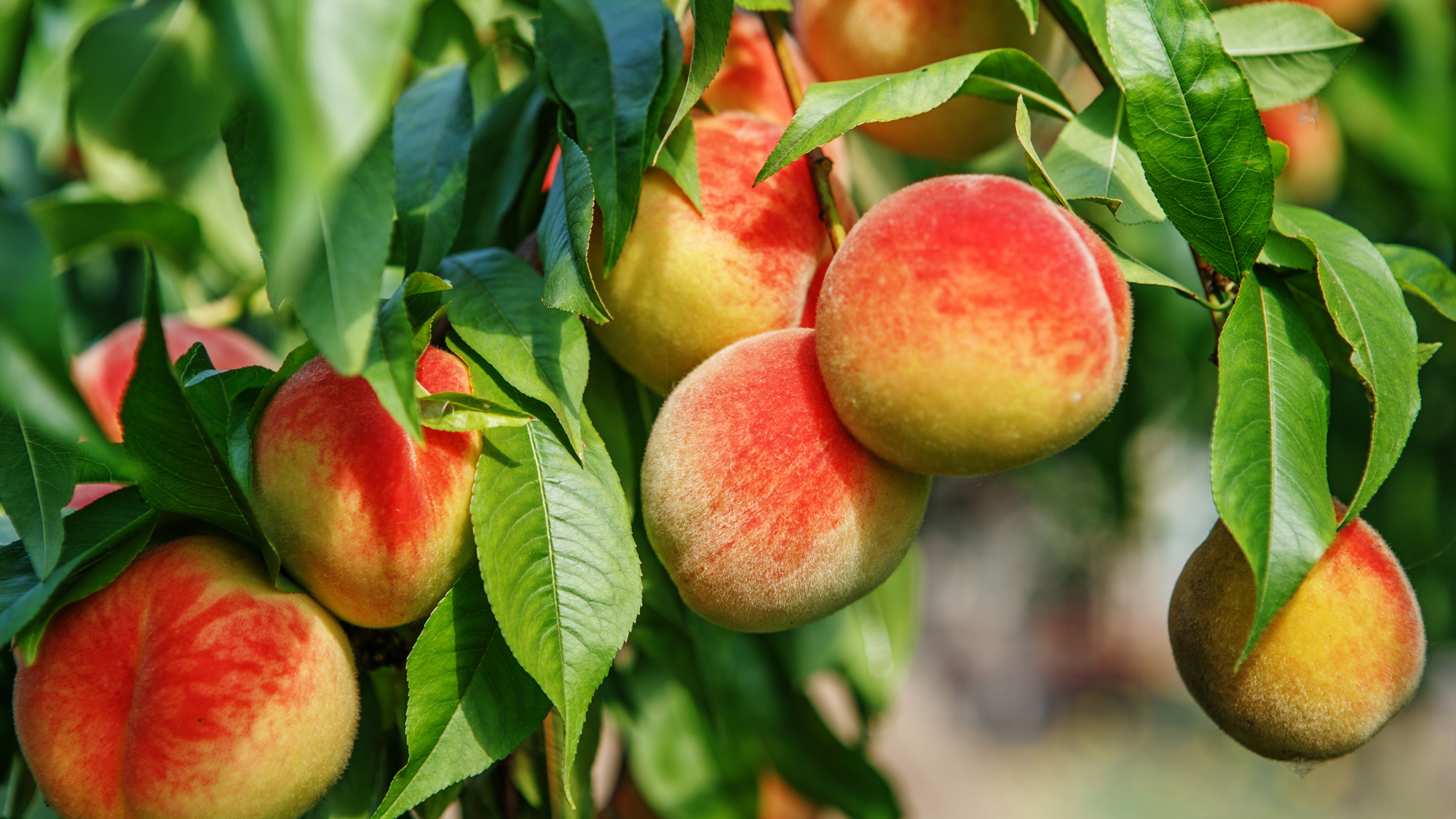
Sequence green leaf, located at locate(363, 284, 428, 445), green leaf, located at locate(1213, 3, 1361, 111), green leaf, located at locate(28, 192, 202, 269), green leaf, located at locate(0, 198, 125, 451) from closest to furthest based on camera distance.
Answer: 1. green leaf, located at locate(0, 198, 125, 451)
2. green leaf, located at locate(363, 284, 428, 445)
3. green leaf, located at locate(1213, 3, 1361, 111)
4. green leaf, located at locate(28, 192, 202, 269)

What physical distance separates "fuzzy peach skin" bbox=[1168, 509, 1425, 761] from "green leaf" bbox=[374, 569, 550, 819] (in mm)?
355

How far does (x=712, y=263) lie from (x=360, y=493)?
223 millimetres

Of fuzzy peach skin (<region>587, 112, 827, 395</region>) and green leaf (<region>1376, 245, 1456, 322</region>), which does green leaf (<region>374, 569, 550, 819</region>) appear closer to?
fuzzy peach skin (<region>587, 112, 827, 395</region>)

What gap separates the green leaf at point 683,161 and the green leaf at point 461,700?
0.77 feet

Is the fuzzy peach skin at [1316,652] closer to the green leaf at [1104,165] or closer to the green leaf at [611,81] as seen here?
the green leaf at [1104,165]

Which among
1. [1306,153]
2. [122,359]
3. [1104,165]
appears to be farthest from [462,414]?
[1306,153]

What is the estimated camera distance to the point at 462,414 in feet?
1.57

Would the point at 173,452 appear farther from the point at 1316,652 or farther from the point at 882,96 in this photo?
the point at 1316,652

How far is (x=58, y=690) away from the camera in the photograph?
48 cm

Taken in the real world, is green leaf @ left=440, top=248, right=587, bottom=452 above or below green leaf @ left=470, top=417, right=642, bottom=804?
above

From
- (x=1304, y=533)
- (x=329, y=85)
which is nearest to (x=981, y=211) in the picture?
(x=1304, y=533)

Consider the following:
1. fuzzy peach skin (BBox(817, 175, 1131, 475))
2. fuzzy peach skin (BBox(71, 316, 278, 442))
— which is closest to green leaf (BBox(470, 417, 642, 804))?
fuzzy peach skin (BBox(817, 175, 1131, 475))

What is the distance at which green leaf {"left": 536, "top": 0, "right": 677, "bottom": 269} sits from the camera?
0.50 metres

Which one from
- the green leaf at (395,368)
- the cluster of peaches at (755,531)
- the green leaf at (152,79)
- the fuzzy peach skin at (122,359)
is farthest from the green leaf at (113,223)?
the green leaf at (395,368)
